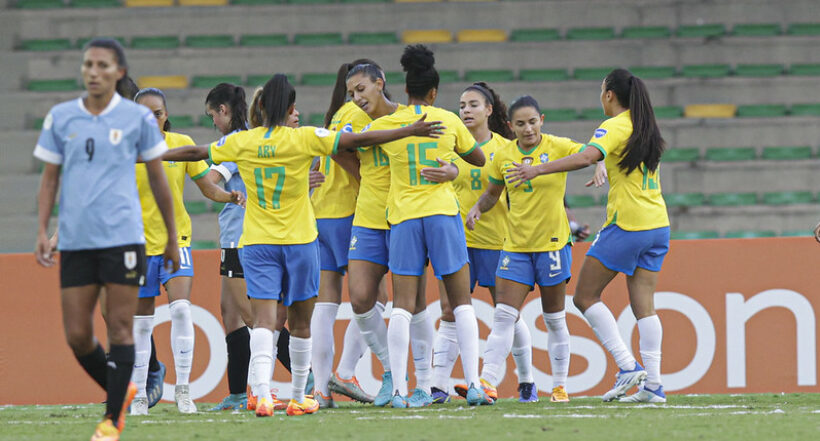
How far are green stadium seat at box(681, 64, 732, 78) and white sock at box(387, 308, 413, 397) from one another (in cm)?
1178

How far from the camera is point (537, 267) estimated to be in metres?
6.61

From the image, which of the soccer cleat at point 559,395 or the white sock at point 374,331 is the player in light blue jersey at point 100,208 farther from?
the soccer cleat at point 559,395

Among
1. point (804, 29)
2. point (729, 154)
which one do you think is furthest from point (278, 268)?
point (804, 29)

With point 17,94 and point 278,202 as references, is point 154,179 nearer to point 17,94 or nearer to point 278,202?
point 278,202

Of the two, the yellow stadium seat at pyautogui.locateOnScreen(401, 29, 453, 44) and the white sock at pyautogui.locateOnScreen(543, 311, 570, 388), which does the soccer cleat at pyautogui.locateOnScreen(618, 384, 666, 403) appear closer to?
the white sock at pyautogui.locateOnScreen(543, 311, 570, 388)

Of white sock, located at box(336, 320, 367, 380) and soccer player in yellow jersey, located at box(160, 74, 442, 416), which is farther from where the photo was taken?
white sock, located at box(336, 320, 367, 380)

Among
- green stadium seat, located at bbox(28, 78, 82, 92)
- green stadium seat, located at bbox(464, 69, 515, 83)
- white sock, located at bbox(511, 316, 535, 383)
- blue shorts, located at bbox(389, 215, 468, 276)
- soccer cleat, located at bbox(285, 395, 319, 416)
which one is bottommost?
soccer cleat, located at bbox(285, 395, 319, 416)

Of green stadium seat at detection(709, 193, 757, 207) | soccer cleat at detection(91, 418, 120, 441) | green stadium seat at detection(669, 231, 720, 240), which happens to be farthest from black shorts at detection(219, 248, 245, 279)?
green stadium seat at detection(709, 193, 757, 207)

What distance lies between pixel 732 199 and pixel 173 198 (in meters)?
10.2

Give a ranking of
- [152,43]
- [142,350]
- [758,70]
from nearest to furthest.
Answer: [142,350]
[758,70]
[152,43]

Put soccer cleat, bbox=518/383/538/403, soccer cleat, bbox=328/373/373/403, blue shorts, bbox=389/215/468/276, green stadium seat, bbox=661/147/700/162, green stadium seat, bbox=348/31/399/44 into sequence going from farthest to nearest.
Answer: green stadium seat, bbox=348/31/399/44 → green stadium seat, bbox=661/147/700/162 → soccer cleat, bbox=518/383/538/403 → soccer cleat, bbox=328/373/373/403 → blue shorts, bbox=389/215/468/276

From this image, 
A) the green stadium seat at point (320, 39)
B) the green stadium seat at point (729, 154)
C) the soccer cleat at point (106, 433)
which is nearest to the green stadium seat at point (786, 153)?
the green stadium seat at point (729, 154)

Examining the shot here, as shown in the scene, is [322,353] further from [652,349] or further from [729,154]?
[729,154]

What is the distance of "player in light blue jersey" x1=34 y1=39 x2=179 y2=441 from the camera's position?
175 inches
